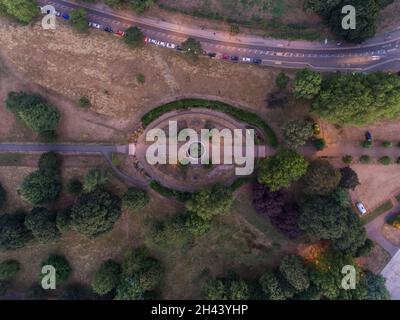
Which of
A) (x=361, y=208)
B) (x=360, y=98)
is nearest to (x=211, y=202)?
(x=361, y=208)

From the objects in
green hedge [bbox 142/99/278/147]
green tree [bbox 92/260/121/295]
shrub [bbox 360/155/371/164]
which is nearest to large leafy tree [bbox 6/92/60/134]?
green hedge [bbox 142/99/278/147]

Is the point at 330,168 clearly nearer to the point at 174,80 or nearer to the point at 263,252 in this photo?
the point at 263,252

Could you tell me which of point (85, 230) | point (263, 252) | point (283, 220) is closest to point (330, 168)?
point (283, 220)

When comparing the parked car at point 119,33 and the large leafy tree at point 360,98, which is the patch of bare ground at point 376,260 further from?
the parked car at point 119,33

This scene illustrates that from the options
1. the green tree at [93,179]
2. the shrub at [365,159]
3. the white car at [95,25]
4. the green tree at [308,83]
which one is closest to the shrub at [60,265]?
the green tree at [93,179]

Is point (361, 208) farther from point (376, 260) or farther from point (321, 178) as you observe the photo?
point (321, 178)

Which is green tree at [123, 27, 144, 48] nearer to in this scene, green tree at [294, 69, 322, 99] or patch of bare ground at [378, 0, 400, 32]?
green tree at [294, 69, 322, 99]
